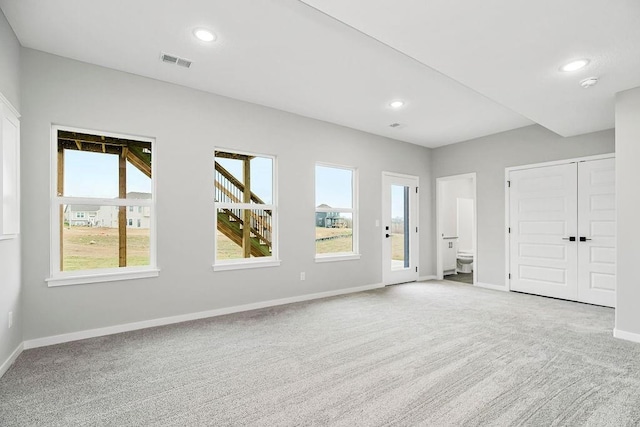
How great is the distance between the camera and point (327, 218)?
5.13 metres

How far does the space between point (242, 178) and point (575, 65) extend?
143 inches

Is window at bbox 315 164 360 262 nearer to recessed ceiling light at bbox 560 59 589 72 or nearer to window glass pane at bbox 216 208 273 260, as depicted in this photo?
window glass pane at bbox 216 208 273 260

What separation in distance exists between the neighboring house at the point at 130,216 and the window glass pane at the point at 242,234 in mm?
819

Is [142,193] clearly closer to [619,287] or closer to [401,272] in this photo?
[401,272]

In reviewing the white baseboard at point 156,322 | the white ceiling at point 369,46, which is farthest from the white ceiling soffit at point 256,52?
the white baseboard at point 156,322

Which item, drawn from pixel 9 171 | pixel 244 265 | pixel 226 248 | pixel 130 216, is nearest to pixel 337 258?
pixel 244 265

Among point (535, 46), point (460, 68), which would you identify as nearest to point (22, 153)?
point (460, 68)

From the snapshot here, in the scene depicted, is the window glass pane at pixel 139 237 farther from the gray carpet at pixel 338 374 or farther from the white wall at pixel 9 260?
the white wall at pixel 9 260

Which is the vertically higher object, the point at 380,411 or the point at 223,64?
the point at 223,64

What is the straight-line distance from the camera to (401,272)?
6.08 m

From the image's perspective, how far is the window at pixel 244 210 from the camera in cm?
413

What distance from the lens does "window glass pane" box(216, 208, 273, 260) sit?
13.6 feet

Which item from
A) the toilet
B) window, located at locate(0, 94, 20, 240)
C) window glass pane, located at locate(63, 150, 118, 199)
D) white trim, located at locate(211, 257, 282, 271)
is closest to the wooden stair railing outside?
white trim, located at locate(211, 257, 282, 271)

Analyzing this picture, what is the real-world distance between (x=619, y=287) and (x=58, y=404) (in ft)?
15.9
